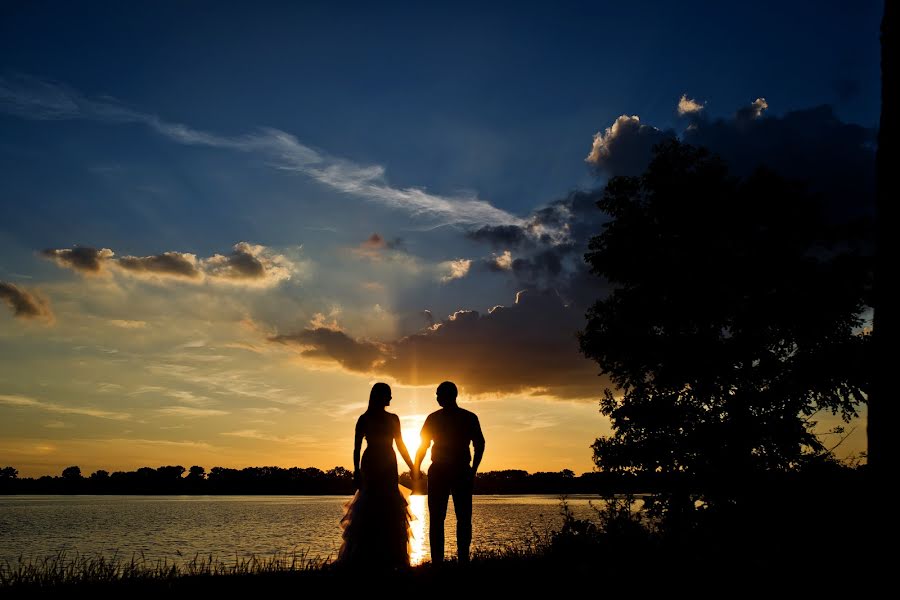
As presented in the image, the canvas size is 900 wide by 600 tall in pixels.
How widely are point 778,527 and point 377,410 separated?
6.42 m

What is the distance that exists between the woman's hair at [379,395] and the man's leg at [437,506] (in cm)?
136

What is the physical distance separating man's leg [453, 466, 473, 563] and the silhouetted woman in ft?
3.29

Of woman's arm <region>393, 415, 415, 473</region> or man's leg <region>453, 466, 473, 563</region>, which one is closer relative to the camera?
man's leg <region>453, 466, 473, 563</region>

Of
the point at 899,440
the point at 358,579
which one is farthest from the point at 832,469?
the point at 358,579

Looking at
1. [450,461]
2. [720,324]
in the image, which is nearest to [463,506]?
[450,461]

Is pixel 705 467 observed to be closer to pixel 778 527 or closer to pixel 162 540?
pixel 778 527

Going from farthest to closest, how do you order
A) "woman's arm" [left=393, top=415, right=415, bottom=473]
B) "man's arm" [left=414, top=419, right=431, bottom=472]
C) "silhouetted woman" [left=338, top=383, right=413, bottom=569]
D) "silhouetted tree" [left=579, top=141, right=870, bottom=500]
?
"silhouetted tree" [left=579, top=141, right=870, bottom=500]
"woman's arm" [left=393, top=415, right=415, bottom=473]
"silhouetted woman" [left=338, top=383, right=413, bottom=569]
"man's arm" [left=414, top=419, right=431, bottom=472]

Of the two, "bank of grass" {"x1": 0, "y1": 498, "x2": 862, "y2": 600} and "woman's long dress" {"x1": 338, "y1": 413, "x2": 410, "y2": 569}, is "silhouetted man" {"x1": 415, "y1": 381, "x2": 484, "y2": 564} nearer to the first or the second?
"bank of grass" {"x1": 0, "y1": 498, "x2": 862, "y2": 600}

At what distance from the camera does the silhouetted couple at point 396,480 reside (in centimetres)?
1041

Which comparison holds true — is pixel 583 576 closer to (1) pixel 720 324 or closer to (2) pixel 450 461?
(2) pixel 450 461

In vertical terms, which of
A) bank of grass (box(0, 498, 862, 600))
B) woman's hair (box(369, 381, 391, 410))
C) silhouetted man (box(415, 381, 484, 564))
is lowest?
bank of grass (box(0, 498, 862, 600))

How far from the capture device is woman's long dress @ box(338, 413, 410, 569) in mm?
10852

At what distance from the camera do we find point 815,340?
21.4m

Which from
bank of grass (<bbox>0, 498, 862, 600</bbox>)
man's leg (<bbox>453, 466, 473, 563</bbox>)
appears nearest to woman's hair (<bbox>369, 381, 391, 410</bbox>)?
man's leg (<bbox>453, 466, 473, 563</bbox>)
